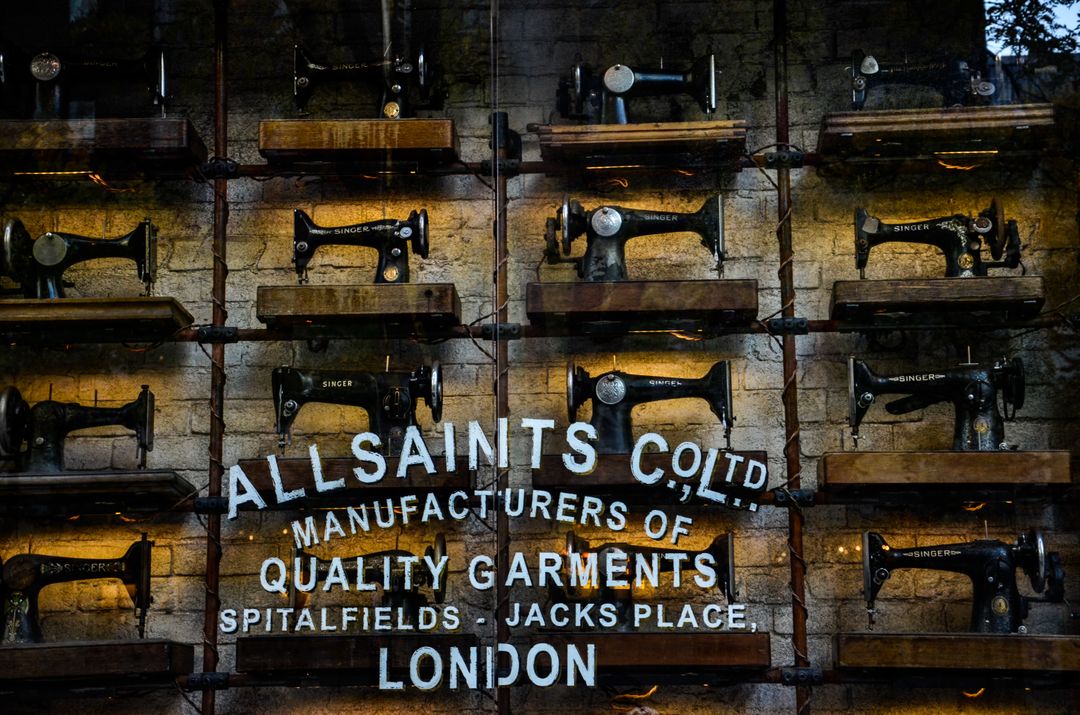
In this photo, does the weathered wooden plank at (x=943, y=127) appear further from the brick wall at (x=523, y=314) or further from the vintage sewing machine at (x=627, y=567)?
the vintage sewing machine at (x=627, y=567)

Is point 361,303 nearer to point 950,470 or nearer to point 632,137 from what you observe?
point 632,137

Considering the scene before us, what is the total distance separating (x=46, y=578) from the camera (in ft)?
12.5

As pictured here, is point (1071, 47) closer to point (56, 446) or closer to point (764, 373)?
point (764, 373)

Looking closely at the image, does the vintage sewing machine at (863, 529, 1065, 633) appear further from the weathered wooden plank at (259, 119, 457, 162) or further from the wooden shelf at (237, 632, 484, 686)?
the weathered wooden plank at (259, 119, 457, 162)

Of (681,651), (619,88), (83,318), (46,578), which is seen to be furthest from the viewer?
(619,88)

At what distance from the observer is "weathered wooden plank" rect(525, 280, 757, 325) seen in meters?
3.90

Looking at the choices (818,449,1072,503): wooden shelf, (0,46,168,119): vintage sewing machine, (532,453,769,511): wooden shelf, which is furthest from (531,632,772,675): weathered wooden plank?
(0,46,168,119): vintage sewing machine

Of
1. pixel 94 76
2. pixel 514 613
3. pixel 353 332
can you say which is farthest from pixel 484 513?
pixel 94 76

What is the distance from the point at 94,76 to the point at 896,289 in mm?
2179

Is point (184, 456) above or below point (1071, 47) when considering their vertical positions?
below

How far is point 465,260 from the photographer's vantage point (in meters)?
4.03

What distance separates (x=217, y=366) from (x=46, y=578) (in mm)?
683

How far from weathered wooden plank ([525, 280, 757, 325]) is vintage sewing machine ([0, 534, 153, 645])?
1194 millimetres

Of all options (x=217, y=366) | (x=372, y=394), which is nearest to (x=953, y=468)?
(x=372, y=394)
